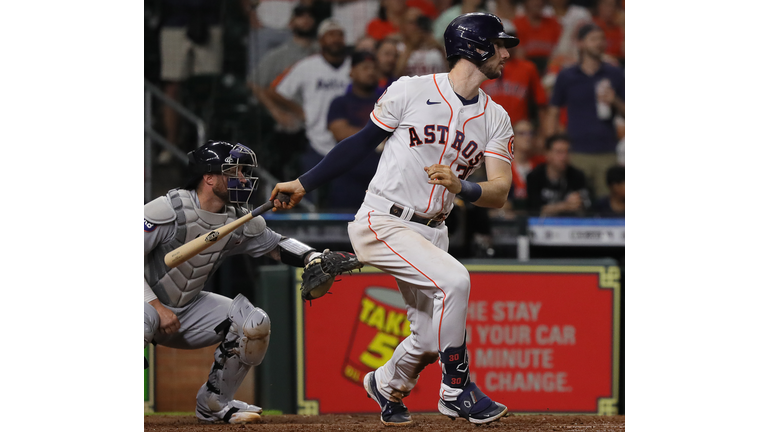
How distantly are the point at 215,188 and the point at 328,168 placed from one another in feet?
2.91

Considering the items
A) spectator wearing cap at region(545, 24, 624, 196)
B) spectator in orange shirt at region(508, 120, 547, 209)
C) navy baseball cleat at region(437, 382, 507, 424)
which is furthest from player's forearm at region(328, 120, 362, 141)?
navy baseball cleat at region(437, 382, 507, 424)

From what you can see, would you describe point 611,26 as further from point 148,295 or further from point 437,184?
point 148,295

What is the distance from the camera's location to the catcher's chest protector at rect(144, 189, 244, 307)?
4367 millimetres

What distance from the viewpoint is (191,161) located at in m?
4.49

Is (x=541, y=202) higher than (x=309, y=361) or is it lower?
higher

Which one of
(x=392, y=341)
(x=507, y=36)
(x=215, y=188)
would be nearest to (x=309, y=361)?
(x=392, y=341)

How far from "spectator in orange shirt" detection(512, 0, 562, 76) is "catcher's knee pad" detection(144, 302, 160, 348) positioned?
4710mm

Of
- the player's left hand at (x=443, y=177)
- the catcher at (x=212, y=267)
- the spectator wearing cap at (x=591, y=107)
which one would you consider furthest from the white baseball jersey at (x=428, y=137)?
the spectator wearing cap at (x=591, y=107)

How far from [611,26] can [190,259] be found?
5.23 meters

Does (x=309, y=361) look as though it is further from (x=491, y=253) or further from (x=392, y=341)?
(x=491, y=253)

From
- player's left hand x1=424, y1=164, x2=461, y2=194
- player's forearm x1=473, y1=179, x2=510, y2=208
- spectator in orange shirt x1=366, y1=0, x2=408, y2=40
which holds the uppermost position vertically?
spectator in orange shirt x1=366, y1=0, x2=408, y2=40

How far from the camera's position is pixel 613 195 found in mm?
7391

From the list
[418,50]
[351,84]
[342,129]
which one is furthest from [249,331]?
[418,50]

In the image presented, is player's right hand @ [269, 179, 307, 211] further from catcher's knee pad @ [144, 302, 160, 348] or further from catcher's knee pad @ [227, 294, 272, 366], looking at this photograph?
catcher's knee pad @ [144, 302, 160, 348]
